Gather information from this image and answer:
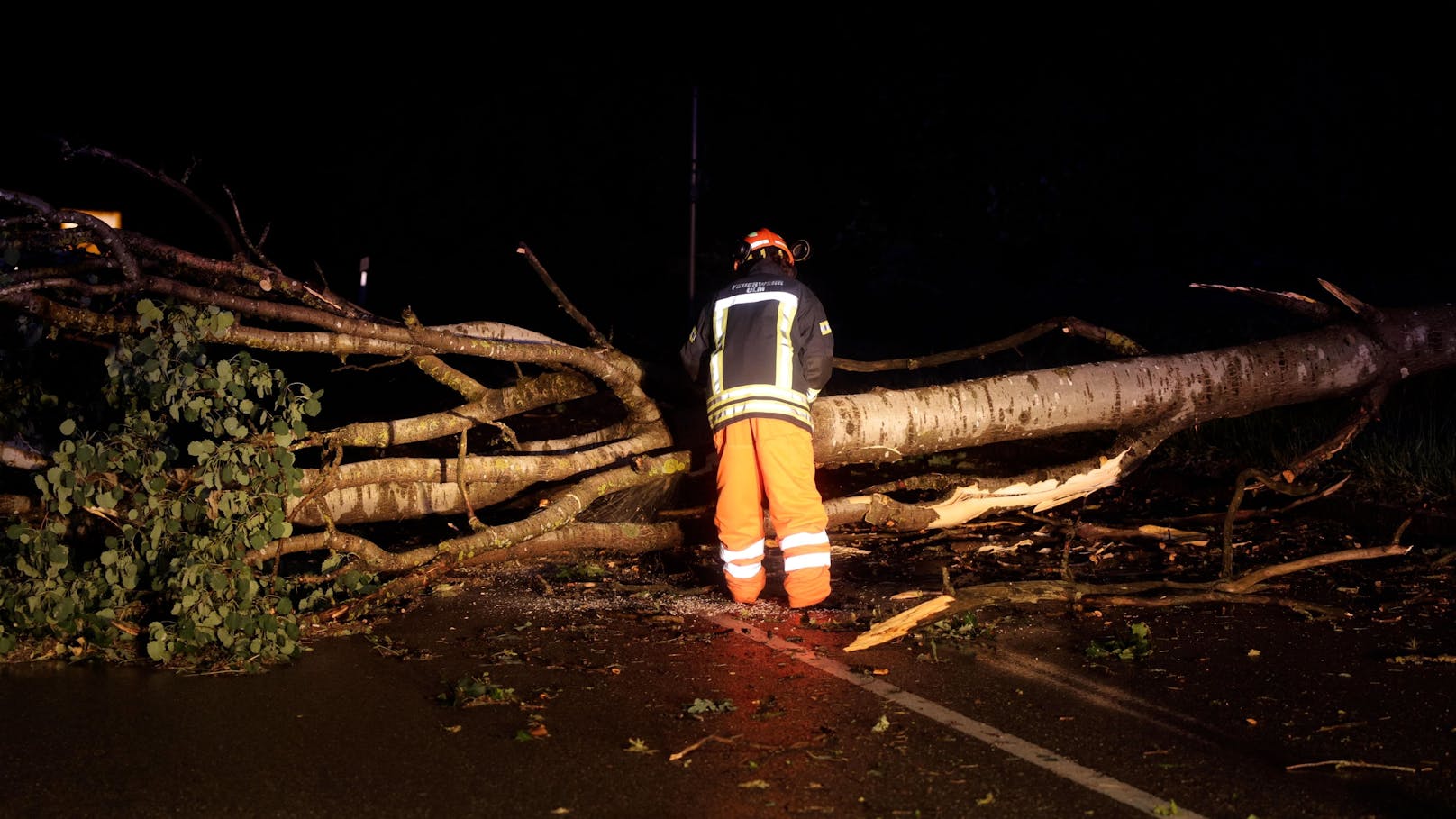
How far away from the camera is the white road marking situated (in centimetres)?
355

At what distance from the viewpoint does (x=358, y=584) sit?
5828 millimetres

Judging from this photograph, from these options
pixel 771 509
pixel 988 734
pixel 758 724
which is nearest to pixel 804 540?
pixel 771 509

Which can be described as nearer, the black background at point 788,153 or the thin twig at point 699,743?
the thin twig at point 699,743

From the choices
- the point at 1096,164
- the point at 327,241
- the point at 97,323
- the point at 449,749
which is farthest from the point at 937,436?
the point at 327,241

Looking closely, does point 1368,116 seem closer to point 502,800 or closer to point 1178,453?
point 1178,453

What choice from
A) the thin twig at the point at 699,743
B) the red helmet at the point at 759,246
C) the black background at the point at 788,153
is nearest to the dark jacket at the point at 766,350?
the red helmet at the point at 759,246

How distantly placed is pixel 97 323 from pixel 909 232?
1452 centimetres

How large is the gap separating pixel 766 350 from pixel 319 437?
213cm

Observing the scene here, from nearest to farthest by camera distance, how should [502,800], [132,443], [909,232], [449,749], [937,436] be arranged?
1. [502,800]
2. [449,749]
3. [132,443]
4. [937,436]
5. [909,232]

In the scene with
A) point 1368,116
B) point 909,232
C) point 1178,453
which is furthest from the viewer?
point 909,232

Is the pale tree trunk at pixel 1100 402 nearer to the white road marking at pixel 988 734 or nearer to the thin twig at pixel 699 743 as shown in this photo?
the white road marking at pixel 988 734

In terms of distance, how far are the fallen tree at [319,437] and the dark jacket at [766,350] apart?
2.20ft

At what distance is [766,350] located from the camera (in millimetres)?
6070

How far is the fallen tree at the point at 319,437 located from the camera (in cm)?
A: 520
